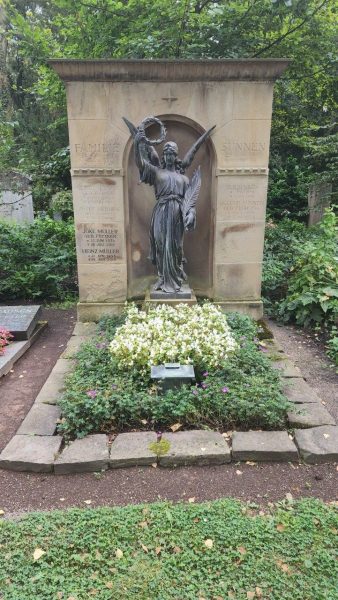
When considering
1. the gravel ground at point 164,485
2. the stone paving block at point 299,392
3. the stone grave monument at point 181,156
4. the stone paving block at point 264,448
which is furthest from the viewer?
the stone grave monument at point 181,156

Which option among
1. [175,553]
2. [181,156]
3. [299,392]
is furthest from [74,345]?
[175,553]

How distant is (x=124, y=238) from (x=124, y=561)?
446 centimetres

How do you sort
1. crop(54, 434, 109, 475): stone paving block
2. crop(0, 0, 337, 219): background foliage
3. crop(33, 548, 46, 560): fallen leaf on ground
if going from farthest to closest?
crop(0, 0, 337, 219): background foliage, crop(54, 434, 109, 475): stone paving block, crop(33, 548, 46, 560): fallen leaf on ground

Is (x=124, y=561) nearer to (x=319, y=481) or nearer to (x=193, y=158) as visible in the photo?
(x=319, y=481)

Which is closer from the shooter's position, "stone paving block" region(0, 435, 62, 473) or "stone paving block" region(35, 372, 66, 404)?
"stone paving block" region(0, 435, 62, 473)

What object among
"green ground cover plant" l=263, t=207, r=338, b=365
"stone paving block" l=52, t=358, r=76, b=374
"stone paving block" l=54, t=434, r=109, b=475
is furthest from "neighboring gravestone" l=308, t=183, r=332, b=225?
"stone paving block" l=54, t=434, r=109, b=475

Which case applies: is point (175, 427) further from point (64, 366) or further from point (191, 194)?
point (191, 194)

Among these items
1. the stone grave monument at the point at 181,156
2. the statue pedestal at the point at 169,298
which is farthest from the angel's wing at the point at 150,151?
the statue pedestal at the point at 169,298

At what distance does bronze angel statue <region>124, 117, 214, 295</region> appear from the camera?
548 cm

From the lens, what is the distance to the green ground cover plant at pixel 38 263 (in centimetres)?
815

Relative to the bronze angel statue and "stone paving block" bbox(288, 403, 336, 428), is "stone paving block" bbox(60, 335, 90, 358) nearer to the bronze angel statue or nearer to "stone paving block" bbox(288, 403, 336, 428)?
the bronze angel statue

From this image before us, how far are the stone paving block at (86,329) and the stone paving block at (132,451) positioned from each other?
2512 millimetres

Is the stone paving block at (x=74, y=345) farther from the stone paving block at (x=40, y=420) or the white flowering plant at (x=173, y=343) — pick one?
the stone paving block at (x=40, y=420)

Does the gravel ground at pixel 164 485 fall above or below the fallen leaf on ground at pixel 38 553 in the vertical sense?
below
